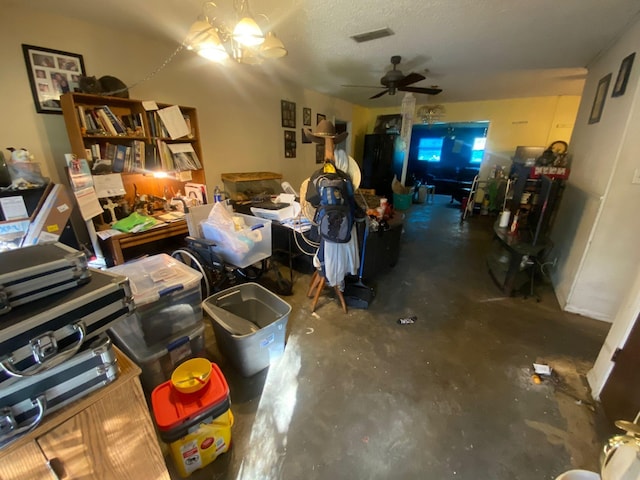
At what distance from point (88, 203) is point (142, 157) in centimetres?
61

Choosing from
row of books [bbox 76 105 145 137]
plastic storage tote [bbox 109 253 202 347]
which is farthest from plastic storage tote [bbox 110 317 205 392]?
row of books [bbox 76 105 145 137]

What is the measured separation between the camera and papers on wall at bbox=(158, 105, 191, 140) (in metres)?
2.53

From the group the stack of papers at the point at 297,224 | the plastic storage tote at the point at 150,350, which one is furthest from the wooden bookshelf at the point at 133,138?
the plastic storage tote at the point at 150,350

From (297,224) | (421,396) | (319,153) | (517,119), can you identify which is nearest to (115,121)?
(297,224)

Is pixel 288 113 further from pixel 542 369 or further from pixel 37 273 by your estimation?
A: pixel 542 369

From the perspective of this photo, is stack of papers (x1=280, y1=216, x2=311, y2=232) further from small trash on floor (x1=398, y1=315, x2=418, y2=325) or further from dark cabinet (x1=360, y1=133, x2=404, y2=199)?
dark cabinet (x1=360, y1=133, x2=404, y2=199)

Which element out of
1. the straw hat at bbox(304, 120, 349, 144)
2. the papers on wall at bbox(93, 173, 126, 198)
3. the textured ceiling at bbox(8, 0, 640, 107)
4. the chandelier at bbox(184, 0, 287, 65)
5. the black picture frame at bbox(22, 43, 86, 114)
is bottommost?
the papers on wall at bbox(93, 173, 126, 198)

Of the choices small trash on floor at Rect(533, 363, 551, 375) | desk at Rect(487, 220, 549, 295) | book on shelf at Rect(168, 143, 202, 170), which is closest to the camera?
small trash on floor at Rect(533, 363, 551, 375)

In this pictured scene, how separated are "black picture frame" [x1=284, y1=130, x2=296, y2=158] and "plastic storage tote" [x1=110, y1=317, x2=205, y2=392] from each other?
3525 millimetres

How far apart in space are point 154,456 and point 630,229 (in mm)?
3236

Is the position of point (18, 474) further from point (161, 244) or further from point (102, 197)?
point (161, 244)

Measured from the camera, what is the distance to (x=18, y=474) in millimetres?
619

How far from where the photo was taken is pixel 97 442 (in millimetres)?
758

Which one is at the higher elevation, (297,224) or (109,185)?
(109,185)
